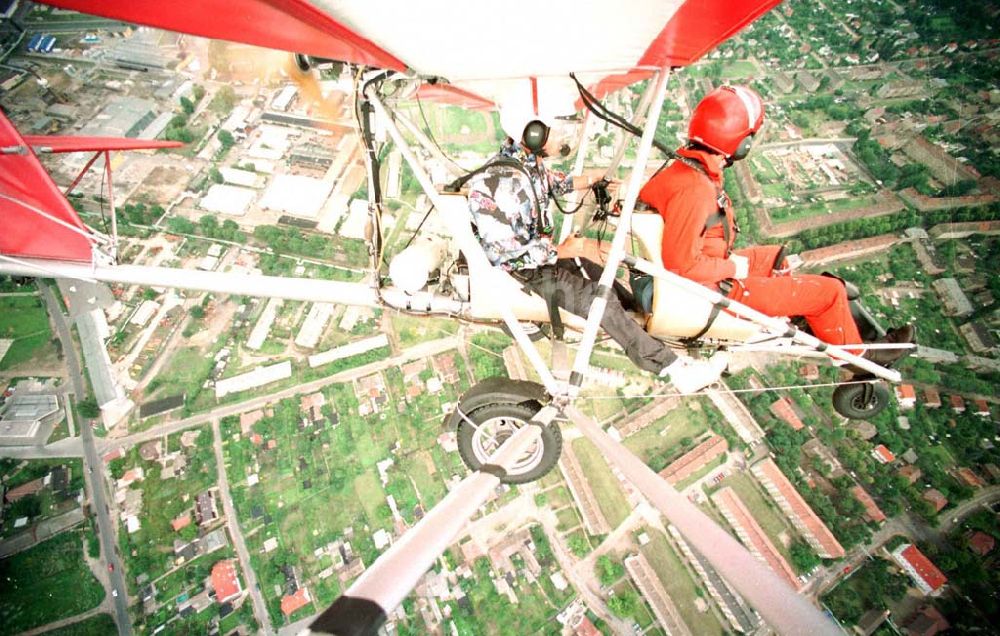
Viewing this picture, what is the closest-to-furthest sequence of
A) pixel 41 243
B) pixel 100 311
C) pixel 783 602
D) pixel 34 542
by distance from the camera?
pixel 783 602
pixel 41 243
pixel 34 542
pixel 100 311

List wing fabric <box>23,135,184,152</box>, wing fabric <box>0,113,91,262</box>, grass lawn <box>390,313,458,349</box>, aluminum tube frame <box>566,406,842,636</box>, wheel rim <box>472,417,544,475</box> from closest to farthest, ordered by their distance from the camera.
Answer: aluminum tube frame <box>566,406,842,636</box> < wheel rim <box>472,417,544,475</box> < wing fabric <box>0,113,91,262</box> < wing fabric <box>23,135,184,152</box> < grass lawn <box>390,313,458,349</box>

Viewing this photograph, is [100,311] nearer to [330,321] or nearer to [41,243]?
[330,321]

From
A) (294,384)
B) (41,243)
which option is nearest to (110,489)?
(294,384)

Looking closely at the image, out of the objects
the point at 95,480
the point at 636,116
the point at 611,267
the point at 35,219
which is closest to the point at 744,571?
the point at 611,267

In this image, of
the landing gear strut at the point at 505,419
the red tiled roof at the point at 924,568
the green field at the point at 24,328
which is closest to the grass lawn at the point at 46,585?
the green field at the point at 24,328

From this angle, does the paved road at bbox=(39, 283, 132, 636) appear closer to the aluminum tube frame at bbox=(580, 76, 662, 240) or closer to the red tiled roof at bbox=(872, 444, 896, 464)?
the aluminum tube frame at bbox=(580, 76, 662, 240)

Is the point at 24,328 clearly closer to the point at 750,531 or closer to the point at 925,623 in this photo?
the point at 750,531

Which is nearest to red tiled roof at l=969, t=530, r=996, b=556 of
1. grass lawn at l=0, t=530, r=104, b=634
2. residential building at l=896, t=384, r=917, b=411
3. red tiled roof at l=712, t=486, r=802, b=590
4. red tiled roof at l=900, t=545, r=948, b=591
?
red tiled roof at l=900, t=545, r=948, b=591
